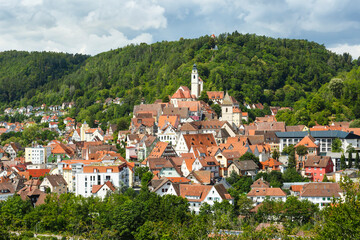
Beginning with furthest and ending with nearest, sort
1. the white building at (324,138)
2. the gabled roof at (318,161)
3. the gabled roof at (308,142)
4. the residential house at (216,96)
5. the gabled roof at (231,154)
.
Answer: the residential house at (216,96), the white building at (324,138), the gabled roof at (308,142), the gabled roof at (231,154), the gabled roof at (318,161)

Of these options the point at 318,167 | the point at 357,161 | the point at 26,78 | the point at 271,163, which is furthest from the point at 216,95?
the point at 26,78

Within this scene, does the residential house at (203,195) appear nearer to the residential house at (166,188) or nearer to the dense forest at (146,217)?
the residential house at (166,188)

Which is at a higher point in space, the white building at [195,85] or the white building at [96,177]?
the white building at [195,85]

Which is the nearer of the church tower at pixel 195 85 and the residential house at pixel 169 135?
the residential house at pixel 169 135

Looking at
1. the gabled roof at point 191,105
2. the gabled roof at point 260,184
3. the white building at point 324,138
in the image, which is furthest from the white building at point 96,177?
the gabled roof at point 191,105

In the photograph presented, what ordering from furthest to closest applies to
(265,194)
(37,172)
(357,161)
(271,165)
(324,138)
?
(37,172) → (324,138) → (271,165) → (357,161) → (265,194)

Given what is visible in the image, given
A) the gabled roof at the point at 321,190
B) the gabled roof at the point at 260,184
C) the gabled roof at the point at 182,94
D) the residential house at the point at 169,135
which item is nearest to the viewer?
the gabled roof at the point at 321,190

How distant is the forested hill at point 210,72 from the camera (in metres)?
108

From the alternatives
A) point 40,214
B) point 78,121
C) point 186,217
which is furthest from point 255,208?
point 78,121

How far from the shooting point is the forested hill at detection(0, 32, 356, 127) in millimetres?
108188

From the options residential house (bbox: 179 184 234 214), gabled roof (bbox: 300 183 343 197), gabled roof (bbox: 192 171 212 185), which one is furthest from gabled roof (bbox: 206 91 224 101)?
gabled roof (bbox: 300 183 343 197)

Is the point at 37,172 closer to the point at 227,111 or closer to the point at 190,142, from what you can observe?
the point at 190,142

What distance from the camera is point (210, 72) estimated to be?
109500 mm

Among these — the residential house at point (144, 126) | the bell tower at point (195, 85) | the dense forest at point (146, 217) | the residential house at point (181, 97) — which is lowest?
the dense forest at point (146, 217)
